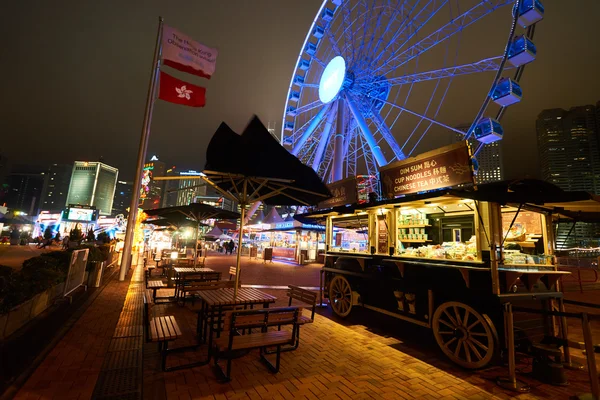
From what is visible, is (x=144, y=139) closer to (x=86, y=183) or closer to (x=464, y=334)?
(x=464, y=334)

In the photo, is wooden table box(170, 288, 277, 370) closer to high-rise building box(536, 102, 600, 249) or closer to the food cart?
the food cart

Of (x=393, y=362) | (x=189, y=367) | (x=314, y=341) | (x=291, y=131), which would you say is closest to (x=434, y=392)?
(x=393, y=362)

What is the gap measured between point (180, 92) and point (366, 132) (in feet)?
28.6

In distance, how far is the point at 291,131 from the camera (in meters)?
21.1

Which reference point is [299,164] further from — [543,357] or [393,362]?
[543,357]

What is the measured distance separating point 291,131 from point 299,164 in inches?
684

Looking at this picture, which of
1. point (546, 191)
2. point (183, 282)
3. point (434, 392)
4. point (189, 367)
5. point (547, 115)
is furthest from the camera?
point (547, 115)

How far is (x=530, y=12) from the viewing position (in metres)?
9.09

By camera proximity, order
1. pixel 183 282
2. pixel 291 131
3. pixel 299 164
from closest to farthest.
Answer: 1. pixel 299 164
2. pixel 183 282
3. pixel 291 131

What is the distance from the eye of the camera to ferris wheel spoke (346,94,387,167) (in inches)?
539

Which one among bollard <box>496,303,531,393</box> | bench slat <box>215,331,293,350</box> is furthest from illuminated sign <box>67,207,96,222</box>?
bollard <box>496,303,531,393</box>

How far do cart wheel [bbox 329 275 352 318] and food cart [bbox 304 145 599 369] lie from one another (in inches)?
0.9

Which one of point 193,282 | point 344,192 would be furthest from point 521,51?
point 193,282

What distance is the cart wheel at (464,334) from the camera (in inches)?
152
